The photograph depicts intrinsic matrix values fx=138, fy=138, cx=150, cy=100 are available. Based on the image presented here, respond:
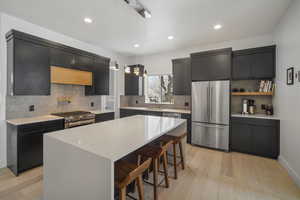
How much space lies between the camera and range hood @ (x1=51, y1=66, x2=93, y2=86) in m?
3.13

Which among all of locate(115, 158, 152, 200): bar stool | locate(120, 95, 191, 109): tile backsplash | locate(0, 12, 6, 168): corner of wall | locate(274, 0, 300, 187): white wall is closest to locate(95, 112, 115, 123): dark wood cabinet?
locate(120, 95, 191, 109): tile backsplash

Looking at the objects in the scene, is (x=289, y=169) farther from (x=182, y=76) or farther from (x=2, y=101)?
(x=2, y=101)

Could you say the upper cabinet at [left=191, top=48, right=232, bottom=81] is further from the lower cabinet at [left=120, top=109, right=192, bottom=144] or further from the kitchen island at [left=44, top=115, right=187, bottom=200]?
the kitchen island at [left=44, top=115, right=187, bottom=200]

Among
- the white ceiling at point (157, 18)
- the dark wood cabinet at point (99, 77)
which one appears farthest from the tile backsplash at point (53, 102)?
the white ceiling at point (157, 18)

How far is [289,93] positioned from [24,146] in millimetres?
4781

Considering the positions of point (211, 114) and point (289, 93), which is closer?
point (289, 93)

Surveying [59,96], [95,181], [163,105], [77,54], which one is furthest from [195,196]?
[77,54]

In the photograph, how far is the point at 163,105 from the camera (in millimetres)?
4988

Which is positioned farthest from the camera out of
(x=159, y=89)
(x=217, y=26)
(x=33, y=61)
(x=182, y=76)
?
(x=159, y=89)

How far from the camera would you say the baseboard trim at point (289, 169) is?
2151 millimetres

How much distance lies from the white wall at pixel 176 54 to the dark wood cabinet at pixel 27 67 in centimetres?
321

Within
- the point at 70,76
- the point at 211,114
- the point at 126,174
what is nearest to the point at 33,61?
the point at 70,76

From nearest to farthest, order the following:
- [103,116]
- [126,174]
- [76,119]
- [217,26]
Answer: [126,174] → [217,26] → [76,119] → [103,116]

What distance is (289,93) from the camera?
245cm
